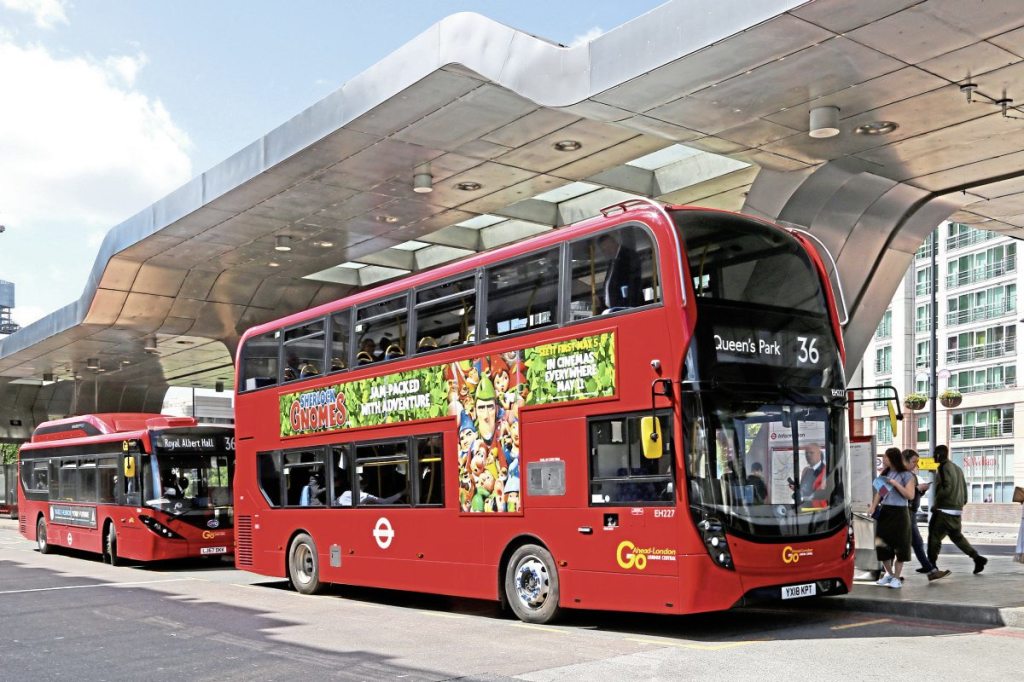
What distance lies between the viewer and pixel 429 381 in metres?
12.8

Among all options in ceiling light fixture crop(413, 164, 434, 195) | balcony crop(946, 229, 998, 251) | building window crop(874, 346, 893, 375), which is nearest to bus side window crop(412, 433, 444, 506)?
ceiling light fixture crop(413, 164, 434, 195)

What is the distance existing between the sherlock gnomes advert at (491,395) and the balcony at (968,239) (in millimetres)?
59603

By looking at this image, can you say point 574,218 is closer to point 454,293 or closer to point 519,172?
point 519,172

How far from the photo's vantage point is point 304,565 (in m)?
15.4

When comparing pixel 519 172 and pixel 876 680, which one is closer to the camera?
pixel 876 680

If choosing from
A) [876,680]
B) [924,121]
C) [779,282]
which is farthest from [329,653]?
[924,121]

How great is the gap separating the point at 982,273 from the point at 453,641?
6375 centimetres

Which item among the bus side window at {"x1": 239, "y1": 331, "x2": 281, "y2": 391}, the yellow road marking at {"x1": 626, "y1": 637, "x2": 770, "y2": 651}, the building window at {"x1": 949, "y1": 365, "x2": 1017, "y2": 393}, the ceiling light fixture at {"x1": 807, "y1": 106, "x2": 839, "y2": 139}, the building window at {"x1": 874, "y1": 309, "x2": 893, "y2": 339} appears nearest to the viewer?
the yellow road marking at {"x1": 626, "y1": 637, "x2": 770, "y2": 651}

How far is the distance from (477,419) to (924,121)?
260 inches

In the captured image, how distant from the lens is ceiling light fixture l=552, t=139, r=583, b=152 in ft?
52.1

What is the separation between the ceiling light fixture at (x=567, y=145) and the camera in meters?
15.9

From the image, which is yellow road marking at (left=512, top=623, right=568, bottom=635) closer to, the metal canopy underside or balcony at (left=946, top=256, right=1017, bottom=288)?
the metal canopy underside

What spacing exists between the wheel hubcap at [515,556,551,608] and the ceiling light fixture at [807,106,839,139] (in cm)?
607

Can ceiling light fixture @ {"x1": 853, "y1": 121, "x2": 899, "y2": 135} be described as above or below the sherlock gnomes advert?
above
